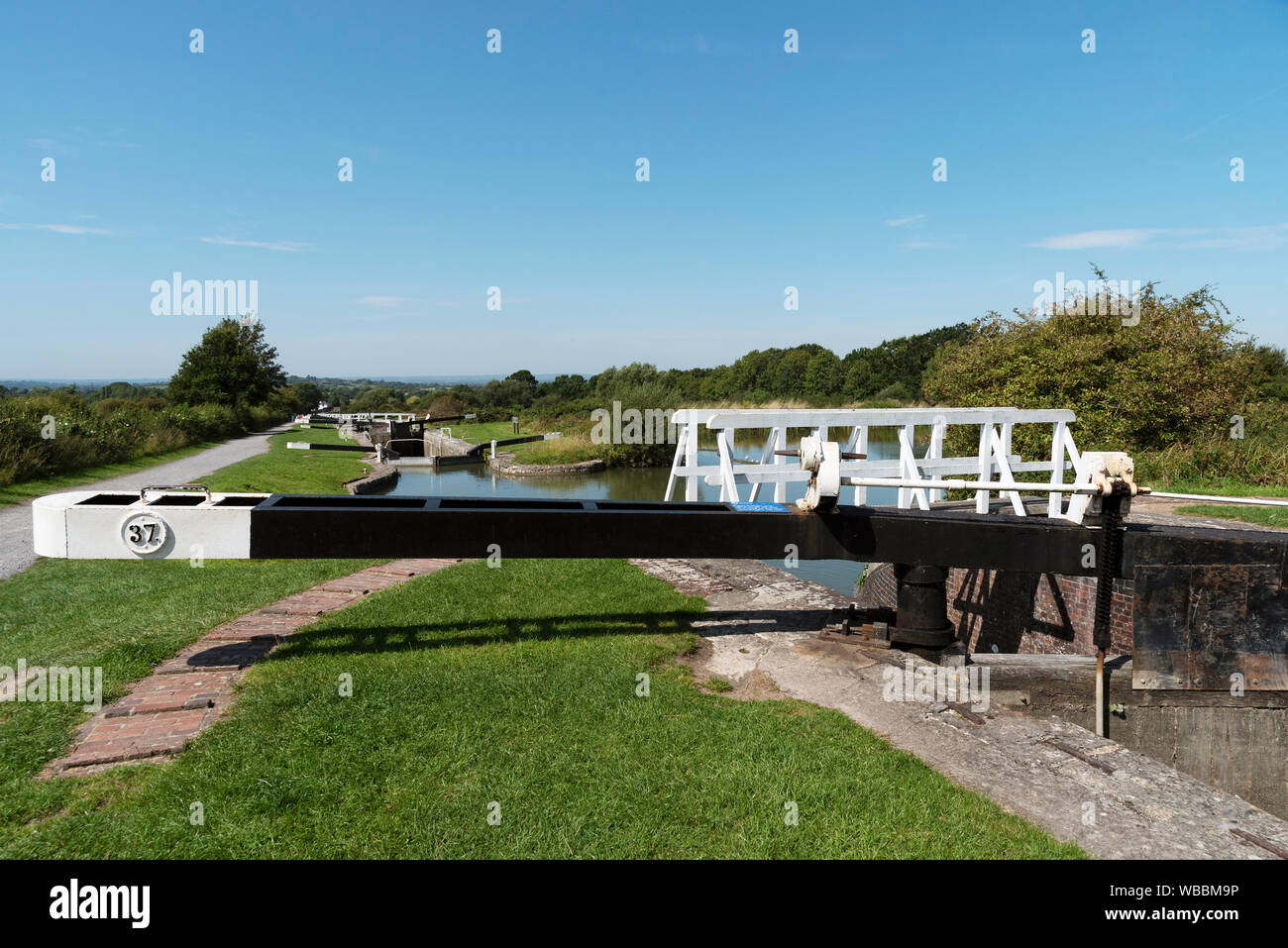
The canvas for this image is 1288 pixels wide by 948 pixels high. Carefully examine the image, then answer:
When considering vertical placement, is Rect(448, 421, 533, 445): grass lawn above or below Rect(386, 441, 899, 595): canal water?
above

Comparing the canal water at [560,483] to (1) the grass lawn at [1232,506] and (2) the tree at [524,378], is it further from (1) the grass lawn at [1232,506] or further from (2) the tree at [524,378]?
(2) the tree at [524,378]

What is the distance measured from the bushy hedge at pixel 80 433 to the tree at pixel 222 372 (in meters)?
6.03

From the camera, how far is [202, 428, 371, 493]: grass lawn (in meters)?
15.9

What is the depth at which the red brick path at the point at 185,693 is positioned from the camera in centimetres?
342

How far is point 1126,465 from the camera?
164 inches

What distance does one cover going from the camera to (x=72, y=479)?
48.4ft

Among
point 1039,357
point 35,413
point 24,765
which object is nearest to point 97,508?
point 24,765

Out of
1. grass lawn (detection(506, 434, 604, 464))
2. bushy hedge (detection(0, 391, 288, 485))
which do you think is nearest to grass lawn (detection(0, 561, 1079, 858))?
bushy hedge (detection(0, 391, 288, 485))

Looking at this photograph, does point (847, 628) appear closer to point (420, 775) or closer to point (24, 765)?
point (420, 775)

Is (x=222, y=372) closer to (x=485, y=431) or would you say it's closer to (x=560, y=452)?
(x=485, y=431)

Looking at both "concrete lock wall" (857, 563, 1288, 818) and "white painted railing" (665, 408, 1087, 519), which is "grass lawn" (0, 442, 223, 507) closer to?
"white painted railing" (665, 408, 1087, 519)

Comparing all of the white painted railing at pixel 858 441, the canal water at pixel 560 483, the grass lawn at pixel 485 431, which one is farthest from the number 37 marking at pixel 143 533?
the grass lawn at pixel 485 431

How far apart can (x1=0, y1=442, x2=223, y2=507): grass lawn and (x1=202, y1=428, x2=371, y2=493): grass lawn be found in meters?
2.02

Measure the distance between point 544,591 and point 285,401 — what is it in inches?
2014
